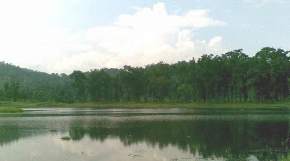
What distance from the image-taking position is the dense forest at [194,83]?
13962 cm

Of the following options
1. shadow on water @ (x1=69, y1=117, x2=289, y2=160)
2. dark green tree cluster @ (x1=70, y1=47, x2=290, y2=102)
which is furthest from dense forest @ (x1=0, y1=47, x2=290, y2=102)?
shadow on water @ (x1=69, y1=117, x2=289, y2=160)

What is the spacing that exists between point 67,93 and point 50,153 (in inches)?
6150

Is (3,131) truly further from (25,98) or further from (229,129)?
(25,98)

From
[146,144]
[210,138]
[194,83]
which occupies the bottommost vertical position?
[146,144]

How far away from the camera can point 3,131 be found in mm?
51562

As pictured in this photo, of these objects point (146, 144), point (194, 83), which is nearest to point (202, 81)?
point (194, 83)

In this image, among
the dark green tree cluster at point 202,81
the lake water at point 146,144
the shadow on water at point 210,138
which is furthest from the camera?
the dark green tree cluster at point 202,81

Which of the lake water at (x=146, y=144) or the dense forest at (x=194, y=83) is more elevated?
the dense forest at (x=194, y=83)

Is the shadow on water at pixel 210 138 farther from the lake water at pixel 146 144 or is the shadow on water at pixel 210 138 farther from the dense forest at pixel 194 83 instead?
the dense forest at pixel 194 83

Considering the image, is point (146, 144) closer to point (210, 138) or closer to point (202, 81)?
point (210, 138)

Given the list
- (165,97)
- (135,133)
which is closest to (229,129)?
(135,133)

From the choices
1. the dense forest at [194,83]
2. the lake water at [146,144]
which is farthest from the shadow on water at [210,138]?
the dense forest at [194,83]

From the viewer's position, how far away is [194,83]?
487ft

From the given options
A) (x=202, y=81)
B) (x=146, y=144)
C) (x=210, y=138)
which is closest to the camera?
(x=146, y=144)
